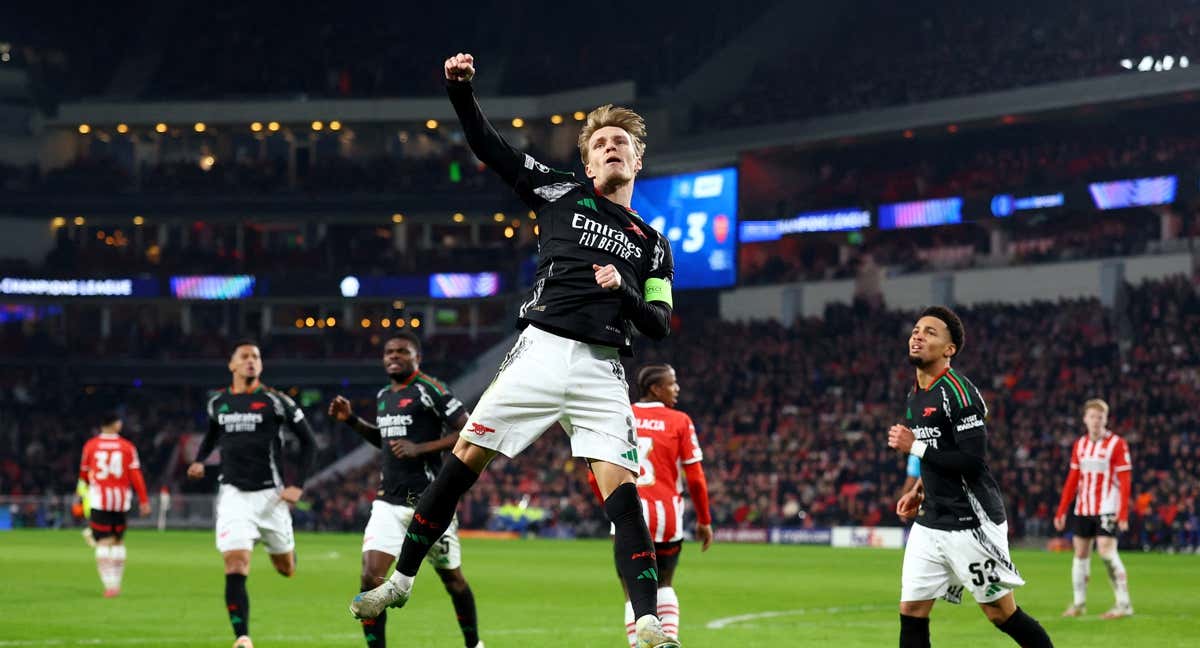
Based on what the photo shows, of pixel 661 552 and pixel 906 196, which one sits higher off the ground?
pixel 906 196

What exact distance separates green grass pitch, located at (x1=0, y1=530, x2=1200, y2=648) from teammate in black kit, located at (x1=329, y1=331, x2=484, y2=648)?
261cm

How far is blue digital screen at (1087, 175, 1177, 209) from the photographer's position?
43625 millimetres

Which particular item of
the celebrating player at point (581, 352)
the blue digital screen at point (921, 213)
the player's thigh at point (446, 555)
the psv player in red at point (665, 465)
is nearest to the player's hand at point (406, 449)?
the player's thigh at point (446, 555)

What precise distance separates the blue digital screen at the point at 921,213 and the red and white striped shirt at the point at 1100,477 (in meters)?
30.3

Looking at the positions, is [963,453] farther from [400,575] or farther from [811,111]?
[811,111]

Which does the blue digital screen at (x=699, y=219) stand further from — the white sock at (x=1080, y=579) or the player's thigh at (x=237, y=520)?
the player's thigh at (x=237, y=520)

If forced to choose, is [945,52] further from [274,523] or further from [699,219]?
[274,523]

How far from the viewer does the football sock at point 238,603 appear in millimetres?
13281

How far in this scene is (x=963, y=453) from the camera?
9703mm

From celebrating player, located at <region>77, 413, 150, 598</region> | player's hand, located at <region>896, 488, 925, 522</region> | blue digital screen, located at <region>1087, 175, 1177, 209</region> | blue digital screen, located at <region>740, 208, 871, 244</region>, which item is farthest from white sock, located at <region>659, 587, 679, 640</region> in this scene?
blue digital screen, located at <region>740, 208, 871, 244</region>

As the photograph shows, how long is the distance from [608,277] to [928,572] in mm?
3829

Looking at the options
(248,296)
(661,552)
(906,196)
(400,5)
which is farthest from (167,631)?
(400,5)

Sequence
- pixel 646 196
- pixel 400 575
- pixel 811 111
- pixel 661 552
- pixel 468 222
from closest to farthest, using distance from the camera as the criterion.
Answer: pixel 400 575
pixel 661 552
pixel 646 196
pixel 811 111
pixel 468 222

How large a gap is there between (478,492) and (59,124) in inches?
1230
